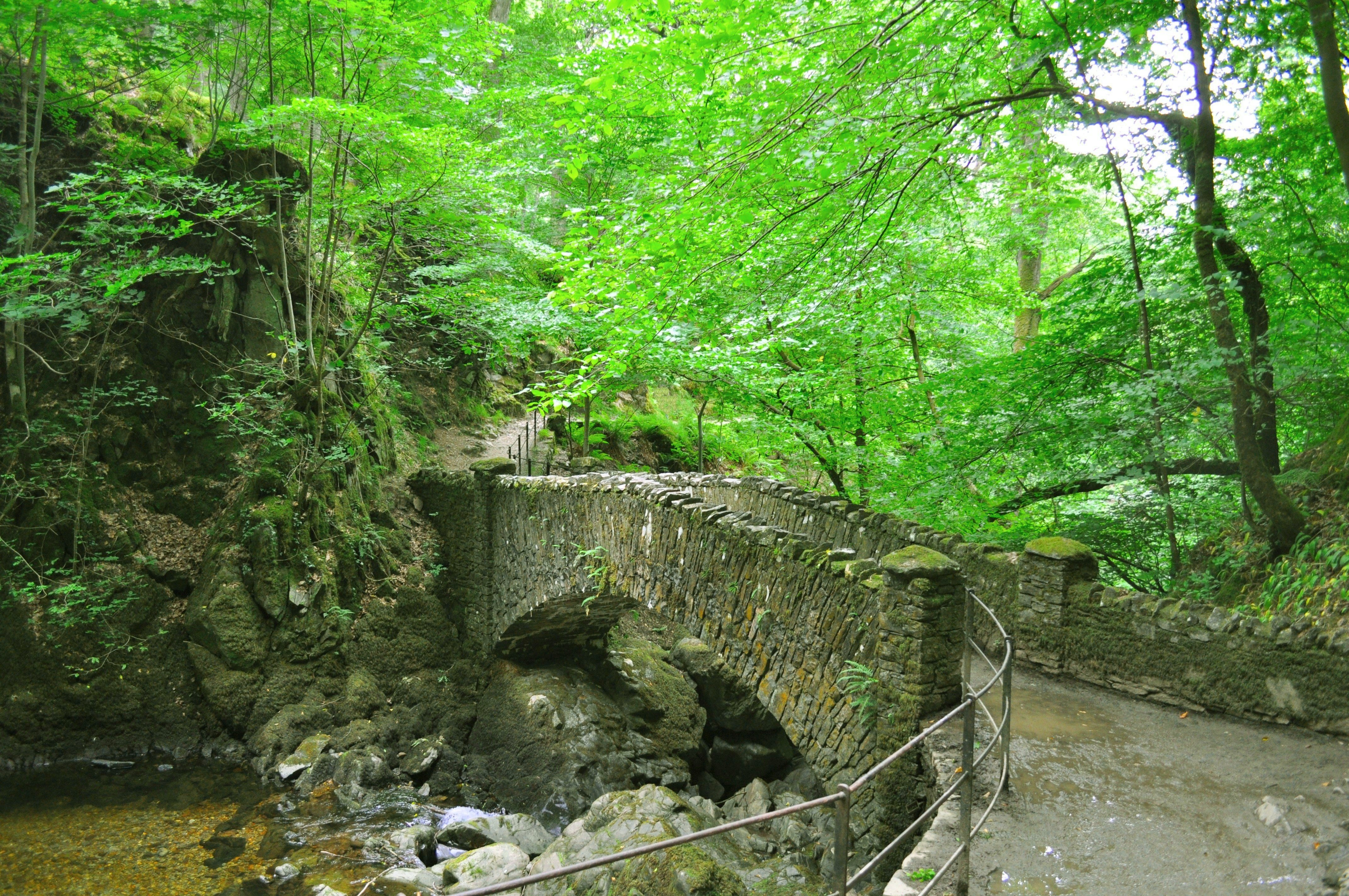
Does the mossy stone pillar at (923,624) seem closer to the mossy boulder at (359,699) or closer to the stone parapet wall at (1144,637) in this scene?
the stone parapet wall at (1144,637)

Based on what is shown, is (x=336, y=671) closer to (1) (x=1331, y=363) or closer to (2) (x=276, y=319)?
(2) (x=276, y=319)

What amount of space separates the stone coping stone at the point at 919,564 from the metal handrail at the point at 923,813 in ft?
0.97

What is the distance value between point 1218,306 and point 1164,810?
4.15 meters

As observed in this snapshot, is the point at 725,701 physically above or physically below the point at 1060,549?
below

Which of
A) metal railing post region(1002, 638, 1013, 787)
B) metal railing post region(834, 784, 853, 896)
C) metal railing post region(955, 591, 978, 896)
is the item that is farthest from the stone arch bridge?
metal railing post region(834, 784, 853, 896)

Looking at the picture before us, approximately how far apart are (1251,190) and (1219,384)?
1.67 m

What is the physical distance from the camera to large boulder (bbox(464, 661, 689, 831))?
9.53 metres

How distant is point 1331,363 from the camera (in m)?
6.04

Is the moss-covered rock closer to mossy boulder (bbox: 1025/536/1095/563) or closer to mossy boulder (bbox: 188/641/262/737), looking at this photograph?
mossy boulder (bbox: 1025/536/1095/563)

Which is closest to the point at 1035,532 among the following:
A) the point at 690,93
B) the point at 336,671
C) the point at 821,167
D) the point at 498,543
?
the point at 821,167

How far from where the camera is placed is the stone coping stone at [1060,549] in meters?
7.04

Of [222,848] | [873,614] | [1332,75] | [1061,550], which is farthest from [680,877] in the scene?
[1332,75]

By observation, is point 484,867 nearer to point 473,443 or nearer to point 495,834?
point 495,834

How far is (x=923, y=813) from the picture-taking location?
3822mm
